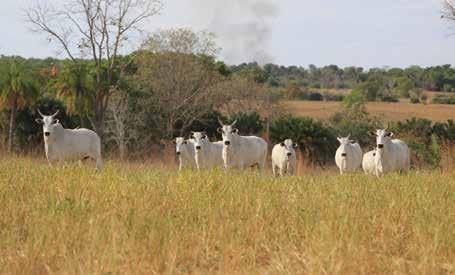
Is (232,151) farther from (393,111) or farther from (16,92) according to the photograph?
(393,111)

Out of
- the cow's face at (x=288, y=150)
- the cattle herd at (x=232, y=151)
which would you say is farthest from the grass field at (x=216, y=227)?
the cow's face at (x=288, y=150)

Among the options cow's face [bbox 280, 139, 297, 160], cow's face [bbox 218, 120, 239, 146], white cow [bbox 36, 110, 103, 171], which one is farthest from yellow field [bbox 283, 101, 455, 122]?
white cow [bbox 36, 110, 103, 171]

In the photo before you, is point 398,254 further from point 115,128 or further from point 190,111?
point 190,111

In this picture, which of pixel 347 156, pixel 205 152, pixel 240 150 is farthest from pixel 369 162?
pixel 205 152

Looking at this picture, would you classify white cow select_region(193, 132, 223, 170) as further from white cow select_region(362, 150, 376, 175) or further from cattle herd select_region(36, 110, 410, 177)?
white cow select_region(362, 150, 376, 175)

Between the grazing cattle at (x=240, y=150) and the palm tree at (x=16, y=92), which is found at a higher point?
the palm tree at (x=16, y=92)

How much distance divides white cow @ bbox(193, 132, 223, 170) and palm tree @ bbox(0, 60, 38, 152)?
11.1 m

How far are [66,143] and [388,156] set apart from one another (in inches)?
309

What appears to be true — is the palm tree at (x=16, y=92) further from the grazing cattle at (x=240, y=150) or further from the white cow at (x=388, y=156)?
the white cow at (x=388, y=156)

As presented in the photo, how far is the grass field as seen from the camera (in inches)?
199

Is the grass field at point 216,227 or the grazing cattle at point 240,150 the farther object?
the grazing cattle at point 240,150

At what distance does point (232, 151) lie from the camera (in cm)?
1758

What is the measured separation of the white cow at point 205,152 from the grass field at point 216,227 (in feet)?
27.6

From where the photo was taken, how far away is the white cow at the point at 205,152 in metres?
17.5
